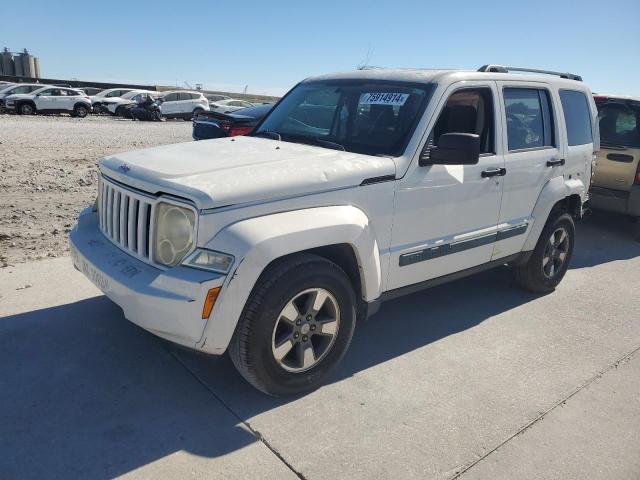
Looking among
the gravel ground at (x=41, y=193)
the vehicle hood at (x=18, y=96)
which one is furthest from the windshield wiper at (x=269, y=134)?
the vehicle hood at (x=18, y=96)

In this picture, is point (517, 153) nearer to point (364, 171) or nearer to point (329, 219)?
point (364, 171)

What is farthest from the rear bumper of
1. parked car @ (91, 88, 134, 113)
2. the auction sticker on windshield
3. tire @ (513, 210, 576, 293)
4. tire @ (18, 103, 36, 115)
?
parked car @ (91, 88, 134, 113)

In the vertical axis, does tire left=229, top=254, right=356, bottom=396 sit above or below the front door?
below

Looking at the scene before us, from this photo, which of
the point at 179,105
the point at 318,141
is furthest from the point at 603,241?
the point at 179,105

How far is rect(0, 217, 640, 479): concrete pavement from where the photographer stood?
2736 mm

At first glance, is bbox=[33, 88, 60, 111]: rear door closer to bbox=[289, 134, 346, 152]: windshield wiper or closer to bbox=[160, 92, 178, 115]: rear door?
bbox=[160, 92, 178, 115]: rear door

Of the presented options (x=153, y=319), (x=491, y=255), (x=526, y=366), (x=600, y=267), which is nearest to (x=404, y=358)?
(x=526, y=366)

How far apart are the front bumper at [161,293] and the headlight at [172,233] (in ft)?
0.29

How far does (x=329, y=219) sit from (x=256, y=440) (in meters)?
1.27

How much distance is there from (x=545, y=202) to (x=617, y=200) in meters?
3.35

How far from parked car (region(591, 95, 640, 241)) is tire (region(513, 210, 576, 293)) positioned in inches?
104

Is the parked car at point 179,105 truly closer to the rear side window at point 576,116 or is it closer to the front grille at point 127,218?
the rear side window at point 576,116

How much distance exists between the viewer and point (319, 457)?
2773 millimetres

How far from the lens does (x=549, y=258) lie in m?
5.21
